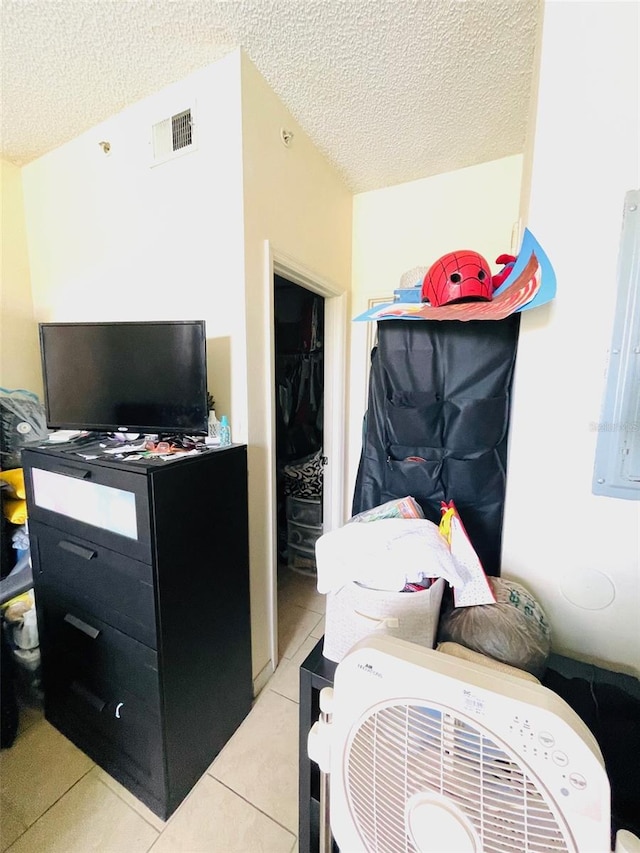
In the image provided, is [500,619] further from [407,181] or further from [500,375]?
[407,181]

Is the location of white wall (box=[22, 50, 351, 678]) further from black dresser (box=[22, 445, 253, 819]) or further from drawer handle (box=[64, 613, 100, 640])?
drawer handle (box=[64, 613, 100, 640])

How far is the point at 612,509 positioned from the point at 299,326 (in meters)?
2.09

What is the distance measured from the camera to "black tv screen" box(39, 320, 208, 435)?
1324mm

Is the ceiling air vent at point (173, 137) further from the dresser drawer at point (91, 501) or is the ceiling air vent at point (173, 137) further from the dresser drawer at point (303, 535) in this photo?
the dresser drawer at point (303, 535)

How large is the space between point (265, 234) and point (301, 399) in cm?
118

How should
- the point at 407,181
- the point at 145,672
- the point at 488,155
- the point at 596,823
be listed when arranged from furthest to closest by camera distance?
the point at 407,181 → the point at 488,155 → the point at 145,672 → the point at 596,823

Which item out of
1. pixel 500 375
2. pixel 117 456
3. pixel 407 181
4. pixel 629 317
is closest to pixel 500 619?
pixel 500 375

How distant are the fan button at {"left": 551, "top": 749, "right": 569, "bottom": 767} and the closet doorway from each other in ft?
6.84

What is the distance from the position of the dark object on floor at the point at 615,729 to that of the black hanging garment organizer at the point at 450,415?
34 cm

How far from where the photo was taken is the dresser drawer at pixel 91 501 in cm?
106

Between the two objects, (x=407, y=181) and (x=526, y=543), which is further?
(x=407, y=181)

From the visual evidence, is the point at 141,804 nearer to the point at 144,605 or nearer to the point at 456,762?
the point at 144,605

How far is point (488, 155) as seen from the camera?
1874mm

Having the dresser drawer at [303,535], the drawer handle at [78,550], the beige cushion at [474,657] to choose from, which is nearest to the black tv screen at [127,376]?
the drawer handle at [78,550]
